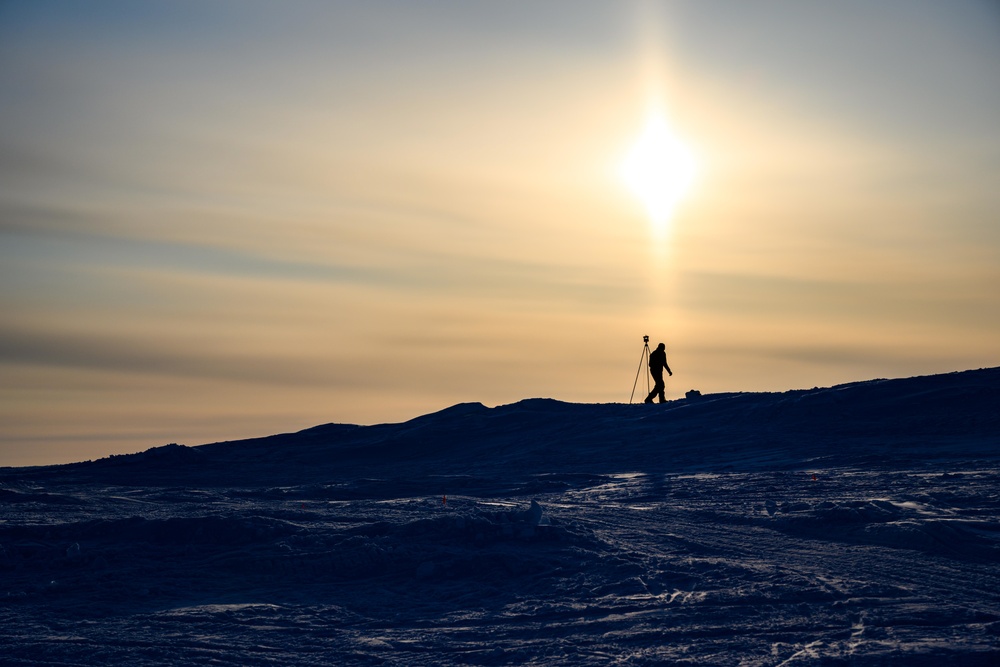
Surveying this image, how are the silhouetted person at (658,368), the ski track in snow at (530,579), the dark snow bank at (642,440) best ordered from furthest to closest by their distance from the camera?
the silhouetted person at (658,368)
the dark snow bank at (642,440)
the ski track in snow at (530,579)

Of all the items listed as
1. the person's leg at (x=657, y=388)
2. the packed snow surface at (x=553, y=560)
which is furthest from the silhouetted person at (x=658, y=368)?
the packed snow surface at (x=553, y=560)

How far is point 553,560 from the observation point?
11.5 meters

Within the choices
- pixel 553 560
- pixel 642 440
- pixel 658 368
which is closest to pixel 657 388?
pixel 658 368

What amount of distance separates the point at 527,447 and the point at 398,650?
14.5m

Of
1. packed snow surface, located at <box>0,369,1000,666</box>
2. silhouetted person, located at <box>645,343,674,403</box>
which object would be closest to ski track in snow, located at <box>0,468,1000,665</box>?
packed snow surface, located at <box>0,369,1000,666</box>

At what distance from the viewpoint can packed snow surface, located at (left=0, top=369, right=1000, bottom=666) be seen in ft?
28.8

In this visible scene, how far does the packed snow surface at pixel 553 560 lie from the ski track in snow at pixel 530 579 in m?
0.04

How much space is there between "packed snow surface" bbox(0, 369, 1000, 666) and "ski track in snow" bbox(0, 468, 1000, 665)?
36mm

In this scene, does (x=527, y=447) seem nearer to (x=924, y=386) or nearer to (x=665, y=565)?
(x=924, y=386)

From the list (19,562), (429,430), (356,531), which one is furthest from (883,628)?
(429,430)

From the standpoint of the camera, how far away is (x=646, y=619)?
933 centimetres

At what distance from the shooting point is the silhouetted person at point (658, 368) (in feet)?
91.5

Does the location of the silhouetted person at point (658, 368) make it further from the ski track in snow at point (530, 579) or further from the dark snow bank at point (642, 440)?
the ski track in snow at point (530, 579)

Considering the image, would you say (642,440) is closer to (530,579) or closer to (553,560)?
(553,560)
